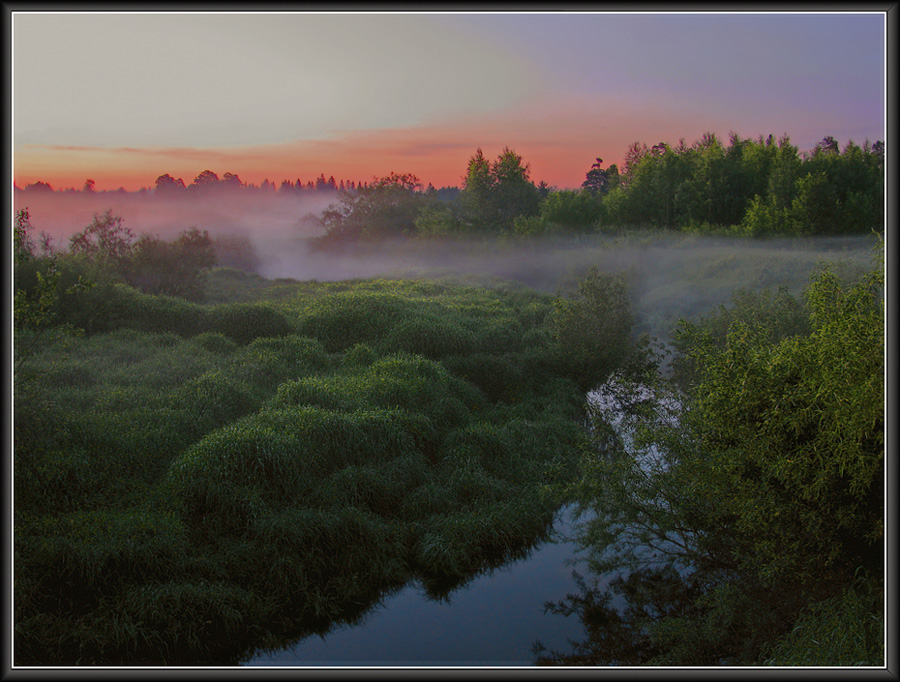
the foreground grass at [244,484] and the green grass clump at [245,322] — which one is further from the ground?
the green grass clump at [245,322]

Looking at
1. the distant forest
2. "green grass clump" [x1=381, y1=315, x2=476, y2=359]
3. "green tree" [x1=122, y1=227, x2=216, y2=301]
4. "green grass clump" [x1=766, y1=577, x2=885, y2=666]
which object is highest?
the distant forest

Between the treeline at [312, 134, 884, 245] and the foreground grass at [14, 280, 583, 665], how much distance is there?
24551mm

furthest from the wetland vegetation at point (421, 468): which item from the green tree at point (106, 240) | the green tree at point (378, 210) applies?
the green tree at point (378, 210)

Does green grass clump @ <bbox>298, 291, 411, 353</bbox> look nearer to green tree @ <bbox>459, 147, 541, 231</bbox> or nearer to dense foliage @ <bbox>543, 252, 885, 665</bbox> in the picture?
dense foliage @ <bbox>543, 252, 885, 665</bbox>

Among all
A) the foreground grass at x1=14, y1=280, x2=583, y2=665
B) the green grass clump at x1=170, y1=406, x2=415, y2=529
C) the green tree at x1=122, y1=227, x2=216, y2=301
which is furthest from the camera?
the green tree at x1=122, y1=227, x2=216, y2=301

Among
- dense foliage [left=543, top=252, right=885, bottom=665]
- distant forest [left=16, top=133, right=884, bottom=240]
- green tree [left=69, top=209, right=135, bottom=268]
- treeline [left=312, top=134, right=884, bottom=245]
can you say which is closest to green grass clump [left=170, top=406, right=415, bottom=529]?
dense foliage [left=543, top=252, right=885, bottom=665]

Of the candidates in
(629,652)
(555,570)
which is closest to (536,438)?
(555,570)

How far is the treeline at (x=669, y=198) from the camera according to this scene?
108ft

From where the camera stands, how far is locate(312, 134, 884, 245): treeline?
3294 centimetres

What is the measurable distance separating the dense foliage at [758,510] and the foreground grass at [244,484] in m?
1.89

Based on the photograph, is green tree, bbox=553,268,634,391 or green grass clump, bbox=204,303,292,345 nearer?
green tree, bbox=553,268,634,391

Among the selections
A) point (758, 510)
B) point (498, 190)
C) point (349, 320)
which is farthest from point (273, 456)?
point (498, 190)

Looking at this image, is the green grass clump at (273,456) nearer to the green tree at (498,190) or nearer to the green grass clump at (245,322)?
the green grass clump at (245,322)

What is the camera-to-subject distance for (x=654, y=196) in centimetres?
4522
